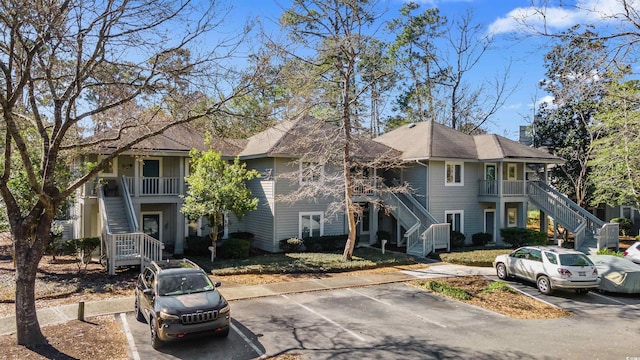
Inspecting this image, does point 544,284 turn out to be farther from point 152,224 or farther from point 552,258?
point 152,224

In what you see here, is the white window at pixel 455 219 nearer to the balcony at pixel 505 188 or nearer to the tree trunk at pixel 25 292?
the balcony at pixel 505 188

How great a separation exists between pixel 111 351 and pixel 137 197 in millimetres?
12217

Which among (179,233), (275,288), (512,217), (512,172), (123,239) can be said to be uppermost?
(512,172)

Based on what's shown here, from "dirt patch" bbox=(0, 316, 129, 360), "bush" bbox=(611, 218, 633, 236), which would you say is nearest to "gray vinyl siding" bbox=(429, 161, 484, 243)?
"bush" bbox=(611, 218, 633, 236)

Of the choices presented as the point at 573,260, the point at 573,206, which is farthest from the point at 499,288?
the point at 573,206

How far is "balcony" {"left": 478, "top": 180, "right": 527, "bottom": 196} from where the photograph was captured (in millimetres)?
25881

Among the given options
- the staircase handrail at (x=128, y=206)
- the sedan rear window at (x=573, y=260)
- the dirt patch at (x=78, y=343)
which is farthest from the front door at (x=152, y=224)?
the sedan rear window at (x=573, y=260)

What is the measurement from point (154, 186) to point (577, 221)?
2409 centimetres

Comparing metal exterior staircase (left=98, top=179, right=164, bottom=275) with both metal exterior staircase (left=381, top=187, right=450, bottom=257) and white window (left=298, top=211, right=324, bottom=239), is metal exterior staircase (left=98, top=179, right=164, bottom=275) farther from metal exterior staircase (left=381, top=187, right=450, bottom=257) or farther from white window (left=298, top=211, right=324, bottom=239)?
metal exterior staircase (left=381, top=187, right=450, bottom=257)

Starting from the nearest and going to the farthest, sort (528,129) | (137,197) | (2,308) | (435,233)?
(2,308), (137,197), (435,233), (528,129)

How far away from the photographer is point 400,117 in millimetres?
44719

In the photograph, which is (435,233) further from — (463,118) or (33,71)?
(463,118)

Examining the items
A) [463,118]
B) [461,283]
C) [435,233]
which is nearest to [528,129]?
[463,118]

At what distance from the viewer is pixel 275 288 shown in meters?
14.8
